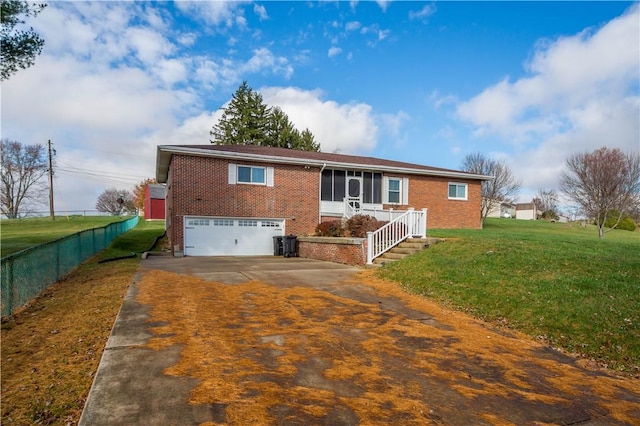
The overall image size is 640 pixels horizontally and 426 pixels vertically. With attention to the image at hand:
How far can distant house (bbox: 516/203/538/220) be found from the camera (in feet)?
208

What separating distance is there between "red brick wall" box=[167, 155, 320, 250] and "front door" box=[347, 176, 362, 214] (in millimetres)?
1922

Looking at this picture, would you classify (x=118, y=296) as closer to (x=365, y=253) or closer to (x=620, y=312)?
(x=365, y=253)

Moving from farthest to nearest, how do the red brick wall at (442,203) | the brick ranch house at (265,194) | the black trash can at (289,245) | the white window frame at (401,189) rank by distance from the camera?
the red brick wall at (442,203) < the white window frame at (401,189) < the black trash can at (289,245) < the brick ranch house at (265,194)

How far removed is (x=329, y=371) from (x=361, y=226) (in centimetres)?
1055

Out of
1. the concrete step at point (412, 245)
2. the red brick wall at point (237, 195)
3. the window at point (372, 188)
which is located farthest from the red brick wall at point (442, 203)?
the concrete step at point (412, 245)

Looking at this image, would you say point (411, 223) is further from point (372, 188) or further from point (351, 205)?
point (372, 188)

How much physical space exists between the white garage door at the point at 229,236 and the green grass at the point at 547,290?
820 centimetres

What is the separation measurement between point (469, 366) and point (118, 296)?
21.6 feet

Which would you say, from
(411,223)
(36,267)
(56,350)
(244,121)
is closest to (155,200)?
(244,121)

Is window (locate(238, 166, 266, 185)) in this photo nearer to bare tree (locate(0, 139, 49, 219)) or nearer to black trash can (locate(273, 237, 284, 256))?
black trash can (locate(273, 237, 284, 256))

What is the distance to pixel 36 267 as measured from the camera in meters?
8.10

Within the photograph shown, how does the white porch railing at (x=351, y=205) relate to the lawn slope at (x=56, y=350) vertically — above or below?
above

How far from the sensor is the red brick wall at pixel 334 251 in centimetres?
1323

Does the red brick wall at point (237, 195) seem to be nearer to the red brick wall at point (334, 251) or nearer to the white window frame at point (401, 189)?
the red brick wall at point (334, 251)
